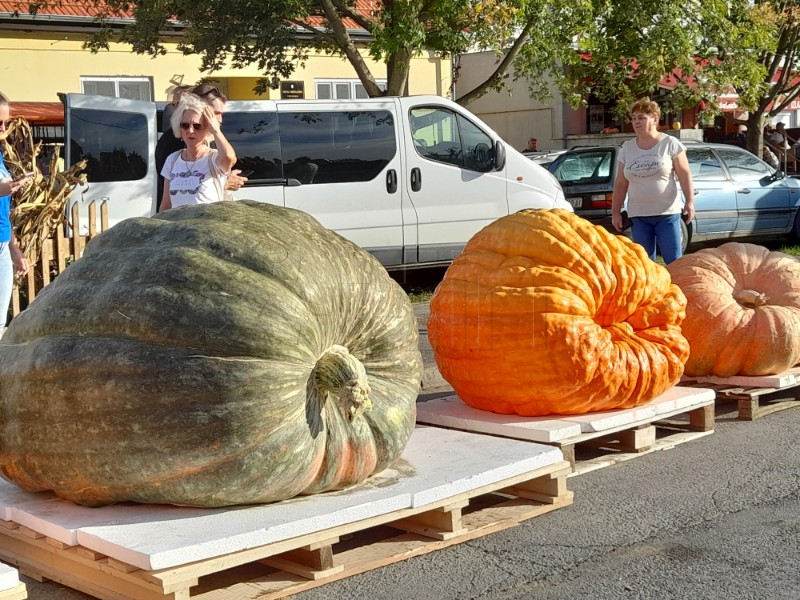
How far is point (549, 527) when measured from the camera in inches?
192

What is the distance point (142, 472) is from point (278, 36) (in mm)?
14140

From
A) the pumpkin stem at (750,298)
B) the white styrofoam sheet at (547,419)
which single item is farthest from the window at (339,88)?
A: the white styrofoam sheet at (547,419)

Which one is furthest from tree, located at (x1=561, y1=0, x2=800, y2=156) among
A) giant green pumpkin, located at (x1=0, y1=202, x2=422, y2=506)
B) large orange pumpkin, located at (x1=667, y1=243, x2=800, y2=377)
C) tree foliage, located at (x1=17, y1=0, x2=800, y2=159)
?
giant green pumpkin, located at (x1=0, y1=202, x2=422, y2=506)

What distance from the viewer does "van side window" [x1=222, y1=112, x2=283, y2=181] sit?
12664 millimetres

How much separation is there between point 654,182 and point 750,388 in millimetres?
2221

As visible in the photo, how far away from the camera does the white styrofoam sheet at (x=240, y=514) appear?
371 centimetres

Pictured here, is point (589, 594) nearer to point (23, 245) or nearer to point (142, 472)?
point (142, 472)

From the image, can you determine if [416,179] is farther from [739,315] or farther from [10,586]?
[10,586]

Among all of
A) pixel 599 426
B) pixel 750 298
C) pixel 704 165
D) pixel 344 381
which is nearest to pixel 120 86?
pixel 704 165

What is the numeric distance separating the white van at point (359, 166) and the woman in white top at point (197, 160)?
5927 millimetres

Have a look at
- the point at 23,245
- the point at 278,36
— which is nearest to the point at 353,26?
the point at 278,36

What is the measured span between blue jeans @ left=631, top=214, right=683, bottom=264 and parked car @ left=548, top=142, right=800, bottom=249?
7359 mm

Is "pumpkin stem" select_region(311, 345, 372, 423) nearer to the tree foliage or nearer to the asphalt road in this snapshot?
the asphalt road

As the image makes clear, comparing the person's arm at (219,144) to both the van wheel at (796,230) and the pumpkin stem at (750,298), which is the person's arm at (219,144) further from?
the van wheel at (796,230)
